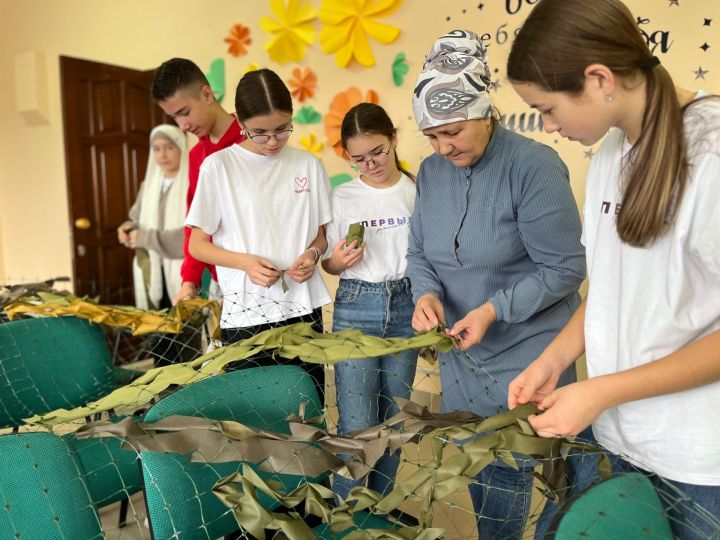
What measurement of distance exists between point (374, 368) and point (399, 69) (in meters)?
1.62

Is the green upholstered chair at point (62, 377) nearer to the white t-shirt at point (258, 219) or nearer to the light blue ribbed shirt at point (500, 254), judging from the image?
the white t-shirt at point (258, 219)

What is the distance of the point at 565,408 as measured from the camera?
2.35 ft

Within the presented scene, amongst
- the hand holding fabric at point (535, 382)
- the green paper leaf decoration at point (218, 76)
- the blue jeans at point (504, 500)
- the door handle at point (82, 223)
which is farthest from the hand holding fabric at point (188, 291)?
the door handle at point (82, 223)

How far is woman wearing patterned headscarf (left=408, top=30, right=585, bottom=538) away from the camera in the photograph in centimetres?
113

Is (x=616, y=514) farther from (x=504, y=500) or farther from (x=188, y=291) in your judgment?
(x=188, y=291)

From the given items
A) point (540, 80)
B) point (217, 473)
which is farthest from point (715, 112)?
point (217, 473)

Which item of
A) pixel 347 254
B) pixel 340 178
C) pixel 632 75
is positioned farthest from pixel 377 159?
pixel 340 178

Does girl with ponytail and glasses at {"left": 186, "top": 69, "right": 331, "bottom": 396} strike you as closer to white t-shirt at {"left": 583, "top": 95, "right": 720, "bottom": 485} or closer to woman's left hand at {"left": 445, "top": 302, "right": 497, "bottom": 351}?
woman's left hand at {"left": 445, "top": 302, "right": 497, "bottom": 351}

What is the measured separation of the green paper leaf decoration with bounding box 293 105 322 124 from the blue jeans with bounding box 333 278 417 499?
1.65 metres

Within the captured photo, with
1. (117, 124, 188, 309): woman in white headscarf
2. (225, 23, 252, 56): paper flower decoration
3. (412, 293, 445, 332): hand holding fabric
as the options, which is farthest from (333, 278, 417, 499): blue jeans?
(225, 23, 252, 56): paper flower decoration

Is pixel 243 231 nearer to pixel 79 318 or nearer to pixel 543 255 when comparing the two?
pixel 79 318

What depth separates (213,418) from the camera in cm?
111

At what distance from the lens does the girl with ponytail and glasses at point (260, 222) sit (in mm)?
1483

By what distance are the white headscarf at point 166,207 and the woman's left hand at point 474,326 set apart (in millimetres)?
1841
